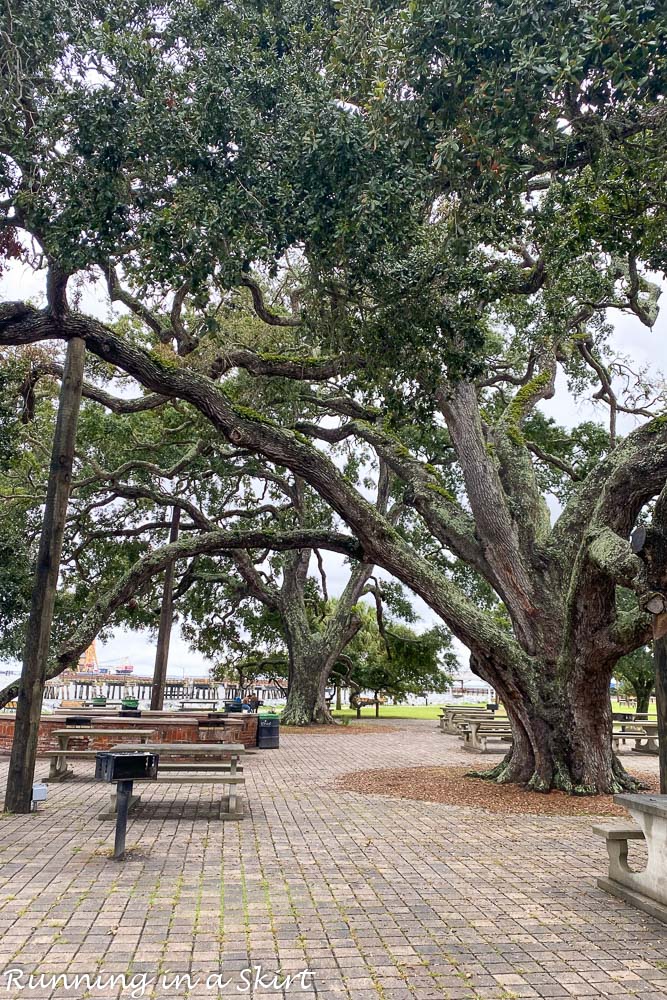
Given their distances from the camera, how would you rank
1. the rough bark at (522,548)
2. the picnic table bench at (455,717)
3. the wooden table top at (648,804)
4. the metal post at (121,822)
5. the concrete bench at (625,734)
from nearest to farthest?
1. the wooden table top at (648,804)
2. the metal post at (121,822)
3. the rough bark at (522,548)
4. the concrete bench at (625,734)
5. the picnic table bench at (455,717)

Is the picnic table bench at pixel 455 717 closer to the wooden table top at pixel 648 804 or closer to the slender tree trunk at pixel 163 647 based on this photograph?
the slender tree trunk at pixel 163 647

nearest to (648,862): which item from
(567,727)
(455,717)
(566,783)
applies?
(566,783)

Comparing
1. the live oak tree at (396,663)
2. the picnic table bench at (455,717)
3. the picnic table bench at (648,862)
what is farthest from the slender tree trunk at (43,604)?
the live oak tree at (396,663)

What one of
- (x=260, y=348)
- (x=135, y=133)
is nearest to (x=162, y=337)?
(x=260, y=348)

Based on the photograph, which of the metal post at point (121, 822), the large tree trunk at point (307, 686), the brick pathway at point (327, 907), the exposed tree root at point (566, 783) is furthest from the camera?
the large tree trunk at point (307, 686)

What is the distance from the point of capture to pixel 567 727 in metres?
10.0

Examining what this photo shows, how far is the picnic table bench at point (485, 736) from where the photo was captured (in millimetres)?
16469

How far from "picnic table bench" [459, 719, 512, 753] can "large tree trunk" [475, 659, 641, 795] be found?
19.9 ft

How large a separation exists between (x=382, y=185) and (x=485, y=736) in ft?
Result: 48.8

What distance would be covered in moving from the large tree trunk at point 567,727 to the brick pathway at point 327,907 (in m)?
1.81

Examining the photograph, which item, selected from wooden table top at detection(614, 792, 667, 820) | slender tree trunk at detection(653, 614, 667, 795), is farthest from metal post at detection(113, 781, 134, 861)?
slender tree trunk at detection(653, 614, 667, 795)

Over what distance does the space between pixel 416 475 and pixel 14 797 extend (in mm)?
7448

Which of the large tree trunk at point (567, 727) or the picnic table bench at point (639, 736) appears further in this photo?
the picnic table bench at point (639, 736)

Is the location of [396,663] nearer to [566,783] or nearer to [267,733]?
[267,733]
